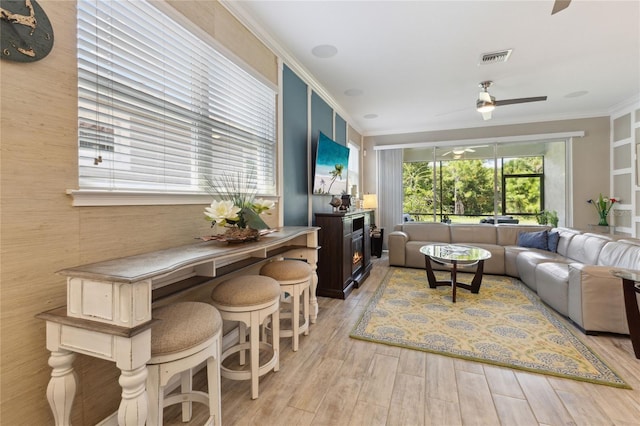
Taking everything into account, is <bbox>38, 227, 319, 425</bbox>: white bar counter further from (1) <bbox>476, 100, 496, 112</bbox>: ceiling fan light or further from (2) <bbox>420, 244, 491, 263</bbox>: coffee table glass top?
(1) <bbox>476, 100, 496, 112</bbox>: ceiling fan light

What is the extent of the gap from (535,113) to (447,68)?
3.07m

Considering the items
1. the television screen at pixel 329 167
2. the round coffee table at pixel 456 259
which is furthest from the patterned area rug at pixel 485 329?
the television screen at pixel 329 167

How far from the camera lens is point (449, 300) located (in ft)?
10.6

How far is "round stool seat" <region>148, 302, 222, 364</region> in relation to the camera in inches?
43.3

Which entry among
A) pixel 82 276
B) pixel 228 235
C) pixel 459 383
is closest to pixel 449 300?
pixel 459 383

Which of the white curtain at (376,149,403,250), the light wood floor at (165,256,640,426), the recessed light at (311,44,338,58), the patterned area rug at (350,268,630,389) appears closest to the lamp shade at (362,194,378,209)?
the white curtain at (376,149,403,250)

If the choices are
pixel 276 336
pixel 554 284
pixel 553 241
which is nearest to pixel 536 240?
pixel 553 241

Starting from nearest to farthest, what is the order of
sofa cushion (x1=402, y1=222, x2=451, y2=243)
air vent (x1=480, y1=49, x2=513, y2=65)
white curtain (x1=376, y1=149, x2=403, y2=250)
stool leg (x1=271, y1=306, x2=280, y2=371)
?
1. stool leg (x1=271, y1=306, x2=280, y2=371)
2. air vent (x1=480, y1=49, x2=513, y2=65)
3. sofa cushion (x1=402, y1=222, x2=451, y2=243)
4. white curtain (x1=376, y1=149, x2=403, y2=250)

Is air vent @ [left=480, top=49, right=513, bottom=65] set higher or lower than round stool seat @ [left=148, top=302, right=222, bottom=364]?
higher

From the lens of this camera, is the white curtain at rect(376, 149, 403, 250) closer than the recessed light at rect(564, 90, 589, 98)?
No

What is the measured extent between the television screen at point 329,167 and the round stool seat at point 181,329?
2398 mm

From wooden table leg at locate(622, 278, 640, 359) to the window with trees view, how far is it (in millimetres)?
3922

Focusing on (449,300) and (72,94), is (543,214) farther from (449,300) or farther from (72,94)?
(72,94)

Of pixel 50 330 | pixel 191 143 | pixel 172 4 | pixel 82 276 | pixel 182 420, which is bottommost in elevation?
pixel 182 420
